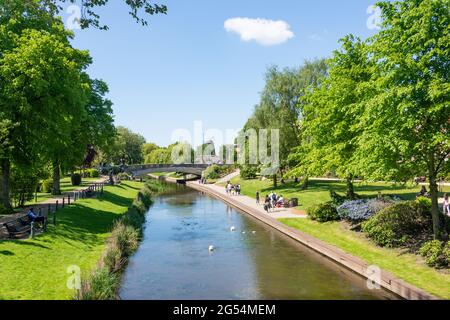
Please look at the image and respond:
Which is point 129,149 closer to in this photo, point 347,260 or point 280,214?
point 280,214

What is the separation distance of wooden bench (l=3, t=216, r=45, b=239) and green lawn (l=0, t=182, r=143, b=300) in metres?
0.96

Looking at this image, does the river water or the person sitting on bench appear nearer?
the river water

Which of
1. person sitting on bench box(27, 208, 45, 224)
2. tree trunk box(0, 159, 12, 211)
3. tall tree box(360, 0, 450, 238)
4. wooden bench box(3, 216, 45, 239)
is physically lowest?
wooden bench box(3, 216, 45, 239)

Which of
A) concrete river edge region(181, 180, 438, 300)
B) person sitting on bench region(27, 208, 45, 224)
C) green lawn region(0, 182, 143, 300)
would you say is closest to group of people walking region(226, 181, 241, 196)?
concrete river edge region(181, 180, 438, 300)

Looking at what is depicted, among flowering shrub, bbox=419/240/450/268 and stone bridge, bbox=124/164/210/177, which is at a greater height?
stone bridge, bbox=124/164/210/177

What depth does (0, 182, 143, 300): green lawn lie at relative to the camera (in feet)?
49.3

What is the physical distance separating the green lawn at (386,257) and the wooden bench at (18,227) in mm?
17370

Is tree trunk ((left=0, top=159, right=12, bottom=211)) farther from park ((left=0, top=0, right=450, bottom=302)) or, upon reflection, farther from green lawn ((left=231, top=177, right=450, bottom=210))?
green lawn ((left=231, top=177, right=450, bottom=210))

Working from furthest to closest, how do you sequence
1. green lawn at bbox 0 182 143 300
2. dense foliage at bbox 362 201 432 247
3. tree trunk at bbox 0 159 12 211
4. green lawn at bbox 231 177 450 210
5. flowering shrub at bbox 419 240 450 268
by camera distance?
green lawn at bbox 231 177 450 210, tree trunk at bbox 0 159 12 211, dense foliage at bbox 362 201 432 247, flowering shrub at bbox 419 240 450 268, green lawn at bbox 0 182 143 300

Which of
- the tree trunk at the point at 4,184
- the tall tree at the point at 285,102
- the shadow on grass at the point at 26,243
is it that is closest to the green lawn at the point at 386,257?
the shadow on grass at the point at 26,243

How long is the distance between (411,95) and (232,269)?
39.1 feet

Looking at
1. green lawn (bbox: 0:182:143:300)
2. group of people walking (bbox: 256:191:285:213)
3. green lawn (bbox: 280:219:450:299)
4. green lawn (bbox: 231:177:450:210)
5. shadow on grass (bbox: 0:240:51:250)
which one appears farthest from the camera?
green lawn (bbox: 231:177:450:210)

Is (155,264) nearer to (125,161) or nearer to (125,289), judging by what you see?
(125,289)

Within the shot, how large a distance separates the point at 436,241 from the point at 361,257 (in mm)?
3715
